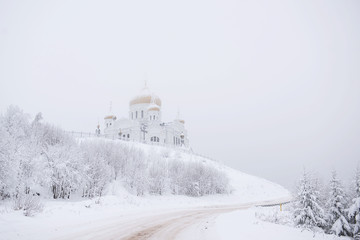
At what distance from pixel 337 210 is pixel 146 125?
69708 mm

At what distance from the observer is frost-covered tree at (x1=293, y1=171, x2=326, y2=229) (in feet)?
52.5

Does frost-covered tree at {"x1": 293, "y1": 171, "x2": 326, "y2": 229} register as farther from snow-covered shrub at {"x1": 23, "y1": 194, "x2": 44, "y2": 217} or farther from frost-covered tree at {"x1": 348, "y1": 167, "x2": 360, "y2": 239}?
snow-covered shrub at {"x1": 23, "y1": 194, "x2": 44, "y2": 217}

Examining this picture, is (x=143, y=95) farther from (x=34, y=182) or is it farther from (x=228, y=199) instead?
(x=34, y=182)

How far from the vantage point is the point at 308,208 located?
53.0ft

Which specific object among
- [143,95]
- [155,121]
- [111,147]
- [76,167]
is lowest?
[76,167]

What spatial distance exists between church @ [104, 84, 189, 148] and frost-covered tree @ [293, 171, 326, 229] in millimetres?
58328

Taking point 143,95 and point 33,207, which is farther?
point 143,95

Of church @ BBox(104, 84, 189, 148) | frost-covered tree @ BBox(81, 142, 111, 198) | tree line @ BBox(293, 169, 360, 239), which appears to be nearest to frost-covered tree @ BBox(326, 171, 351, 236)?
tree line @ BBox(293, 169, 360, 239)

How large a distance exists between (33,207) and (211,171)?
119 feet

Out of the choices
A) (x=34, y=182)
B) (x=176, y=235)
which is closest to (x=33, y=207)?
(x=176, y=235)

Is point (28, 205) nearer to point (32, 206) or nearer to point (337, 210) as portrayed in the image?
point (32, 206)

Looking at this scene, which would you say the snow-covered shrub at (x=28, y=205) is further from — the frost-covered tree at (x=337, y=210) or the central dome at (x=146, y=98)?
the central dome at (x=146, y=98)

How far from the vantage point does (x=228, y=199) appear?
137ft

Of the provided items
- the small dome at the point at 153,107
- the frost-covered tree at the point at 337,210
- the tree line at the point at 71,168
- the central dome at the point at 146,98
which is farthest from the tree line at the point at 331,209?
the central dome at the point at 146,98
